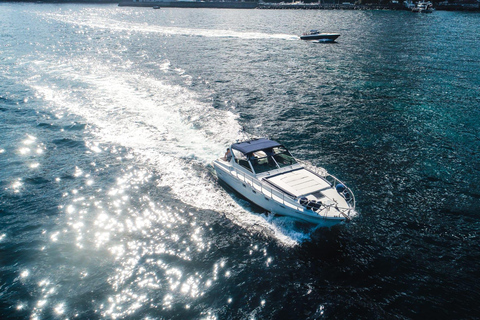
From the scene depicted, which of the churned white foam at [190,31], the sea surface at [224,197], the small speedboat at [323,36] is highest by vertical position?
the churned white foam at [190,31]

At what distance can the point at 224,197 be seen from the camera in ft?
73.7

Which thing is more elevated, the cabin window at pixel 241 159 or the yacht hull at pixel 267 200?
the cabin window at pixel 241 159

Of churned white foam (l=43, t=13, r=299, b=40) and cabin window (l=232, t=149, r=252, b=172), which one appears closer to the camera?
cabin window (l=232, t=149, r=252, b=172)

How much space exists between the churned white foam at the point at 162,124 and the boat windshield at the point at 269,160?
3378 mm

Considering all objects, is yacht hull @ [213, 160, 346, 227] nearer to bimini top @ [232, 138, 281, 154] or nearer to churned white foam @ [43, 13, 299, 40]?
bimini top @ [232, 138, 281, 154]

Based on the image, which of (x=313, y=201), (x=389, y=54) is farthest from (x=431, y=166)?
(x=389, y=54)

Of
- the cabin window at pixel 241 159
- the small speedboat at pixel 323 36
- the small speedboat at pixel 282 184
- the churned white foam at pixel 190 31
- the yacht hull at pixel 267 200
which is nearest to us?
the yacht hull at pixel 267 200

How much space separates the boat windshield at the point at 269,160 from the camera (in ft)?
72.3

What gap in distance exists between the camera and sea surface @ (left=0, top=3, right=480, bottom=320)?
1483 cm

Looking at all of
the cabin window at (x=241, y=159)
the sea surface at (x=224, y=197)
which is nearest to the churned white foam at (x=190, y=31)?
the sea surface at (x=224, y=197)

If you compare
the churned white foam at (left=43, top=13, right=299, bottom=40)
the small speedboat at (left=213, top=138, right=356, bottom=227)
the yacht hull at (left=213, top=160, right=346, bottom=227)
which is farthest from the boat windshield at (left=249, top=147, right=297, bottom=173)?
the churned white foam at (left=43, top=13, right=299, bottom=40)

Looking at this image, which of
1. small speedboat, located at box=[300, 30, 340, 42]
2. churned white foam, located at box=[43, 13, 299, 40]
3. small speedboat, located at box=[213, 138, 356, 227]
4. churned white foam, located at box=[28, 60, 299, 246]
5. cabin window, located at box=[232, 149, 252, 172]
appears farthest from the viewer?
churned white foam, located at box=[43, 13, 299, 40]

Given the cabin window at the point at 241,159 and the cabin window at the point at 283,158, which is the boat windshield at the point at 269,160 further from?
the cabin window at the point at 241,159

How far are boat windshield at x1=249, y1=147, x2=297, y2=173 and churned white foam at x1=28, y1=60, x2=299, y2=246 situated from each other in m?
3.38
